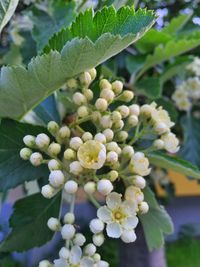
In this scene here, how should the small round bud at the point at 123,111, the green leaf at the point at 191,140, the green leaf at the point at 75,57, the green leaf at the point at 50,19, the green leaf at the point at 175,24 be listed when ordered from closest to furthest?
the green leaf at the point at 75,57 → the small round bud at the point at 123,111 → the green leaf at the point at 50,19 → the green leaf at the point at 175,24 → the green leaf at the point at 191,140

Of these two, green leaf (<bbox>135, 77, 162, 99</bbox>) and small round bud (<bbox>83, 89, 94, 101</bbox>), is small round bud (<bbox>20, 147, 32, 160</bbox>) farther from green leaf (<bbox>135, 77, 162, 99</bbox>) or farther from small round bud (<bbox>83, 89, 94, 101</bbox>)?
green leaf (<bbox>135, 77, 162, 99</bbox>)

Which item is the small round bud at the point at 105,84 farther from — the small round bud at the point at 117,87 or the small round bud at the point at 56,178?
the small round bud at the point at 56,178

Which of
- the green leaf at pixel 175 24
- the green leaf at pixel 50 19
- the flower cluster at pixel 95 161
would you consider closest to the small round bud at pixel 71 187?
the flower cluster at pixel 95 161

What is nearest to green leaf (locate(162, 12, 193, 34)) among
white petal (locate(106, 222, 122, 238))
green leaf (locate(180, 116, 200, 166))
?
green leaf (locate(180, 116, 200, 166))

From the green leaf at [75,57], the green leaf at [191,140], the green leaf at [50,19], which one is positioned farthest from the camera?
the green leaf at [191,140]

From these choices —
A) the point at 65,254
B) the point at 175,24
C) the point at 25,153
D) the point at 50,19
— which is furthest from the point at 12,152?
the point at 175,24

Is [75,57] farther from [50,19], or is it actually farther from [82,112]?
[50,19]

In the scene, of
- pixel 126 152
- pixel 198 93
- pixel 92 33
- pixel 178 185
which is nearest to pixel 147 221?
pixel 126 152
